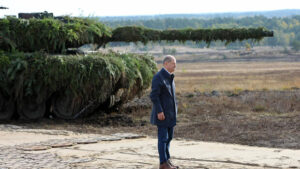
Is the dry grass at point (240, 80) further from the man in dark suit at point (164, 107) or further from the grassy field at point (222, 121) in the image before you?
the man in dark suit at point (164, 107)

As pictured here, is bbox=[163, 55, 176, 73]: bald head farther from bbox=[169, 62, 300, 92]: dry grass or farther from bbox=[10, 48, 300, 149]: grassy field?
bbox=[169, 62, 300, 92]: dry grass

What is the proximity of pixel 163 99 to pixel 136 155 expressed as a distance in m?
1.55

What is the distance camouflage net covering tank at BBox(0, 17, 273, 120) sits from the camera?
627 inches

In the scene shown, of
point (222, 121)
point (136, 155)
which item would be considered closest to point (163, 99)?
point (136, 155)

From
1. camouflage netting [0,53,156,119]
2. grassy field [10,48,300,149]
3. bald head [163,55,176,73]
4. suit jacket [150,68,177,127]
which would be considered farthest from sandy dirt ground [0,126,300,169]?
Answer: camouflage netting [0,53,156,119]

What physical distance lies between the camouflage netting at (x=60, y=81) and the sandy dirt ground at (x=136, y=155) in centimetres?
460

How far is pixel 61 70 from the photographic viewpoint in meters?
15.8

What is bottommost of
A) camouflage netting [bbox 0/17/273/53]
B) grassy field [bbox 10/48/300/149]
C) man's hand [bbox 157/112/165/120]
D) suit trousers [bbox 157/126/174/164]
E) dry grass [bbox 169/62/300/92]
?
dry grass [bbox 169/62/300/92]

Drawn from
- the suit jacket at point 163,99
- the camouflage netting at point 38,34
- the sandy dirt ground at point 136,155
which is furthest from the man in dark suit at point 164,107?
the camouflage netting at point 38,34

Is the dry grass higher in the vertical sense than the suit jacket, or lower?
lower

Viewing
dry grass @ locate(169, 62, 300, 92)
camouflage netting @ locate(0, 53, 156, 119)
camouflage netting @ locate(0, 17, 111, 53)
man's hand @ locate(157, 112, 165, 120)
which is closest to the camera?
man's hand @ locate(157, 112, 165, 120)

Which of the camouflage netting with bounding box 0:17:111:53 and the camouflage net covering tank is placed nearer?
the camouflage net covering tank

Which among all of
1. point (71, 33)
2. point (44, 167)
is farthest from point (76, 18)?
point (44, 167)

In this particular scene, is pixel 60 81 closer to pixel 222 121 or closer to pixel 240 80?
pixel 222 121
